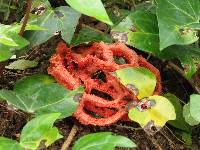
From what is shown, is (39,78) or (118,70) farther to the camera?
(39,78)

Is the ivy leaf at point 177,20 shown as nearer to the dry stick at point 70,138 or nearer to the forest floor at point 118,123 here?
the forest floor at point 118,123

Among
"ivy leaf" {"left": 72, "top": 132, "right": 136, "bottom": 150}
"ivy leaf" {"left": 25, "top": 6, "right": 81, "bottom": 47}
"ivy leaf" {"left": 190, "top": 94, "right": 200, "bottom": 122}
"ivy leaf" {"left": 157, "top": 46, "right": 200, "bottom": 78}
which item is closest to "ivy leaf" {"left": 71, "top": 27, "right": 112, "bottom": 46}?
"ivy leaf" {"left": 25, "top": 6, "right": 81, "bottom": 47}

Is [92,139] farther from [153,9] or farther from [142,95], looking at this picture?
[153,9]

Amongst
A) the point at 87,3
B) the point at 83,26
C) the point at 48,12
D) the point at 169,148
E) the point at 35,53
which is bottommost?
A: the point at 169,148

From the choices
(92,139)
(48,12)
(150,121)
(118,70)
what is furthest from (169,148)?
(48,12)

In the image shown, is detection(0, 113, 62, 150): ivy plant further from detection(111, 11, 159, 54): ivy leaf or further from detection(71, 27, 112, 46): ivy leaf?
detection(71, 27, 112, 46): ivy leaf

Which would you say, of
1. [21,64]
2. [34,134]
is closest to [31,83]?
[21,64]
